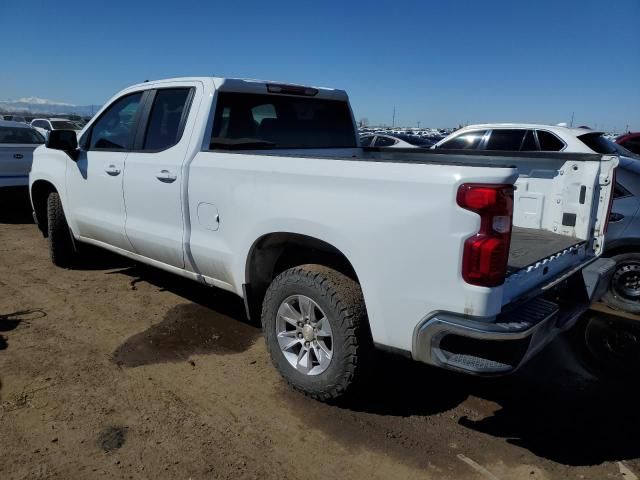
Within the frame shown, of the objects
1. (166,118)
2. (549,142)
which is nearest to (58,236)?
(166,118)

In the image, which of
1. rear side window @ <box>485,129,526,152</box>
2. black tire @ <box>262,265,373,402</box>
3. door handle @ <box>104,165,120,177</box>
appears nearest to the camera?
black tire @ <box>262,265,373,402</box>

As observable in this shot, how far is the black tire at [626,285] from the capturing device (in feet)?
16.6

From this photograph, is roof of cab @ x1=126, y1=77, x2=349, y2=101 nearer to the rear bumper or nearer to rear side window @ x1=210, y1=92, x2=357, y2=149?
rear side window @ x1=210, y1=92, x2=357, y2=149

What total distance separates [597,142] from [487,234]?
22.2 feet

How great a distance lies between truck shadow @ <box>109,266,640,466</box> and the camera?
290cm

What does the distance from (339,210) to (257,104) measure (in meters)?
1.81

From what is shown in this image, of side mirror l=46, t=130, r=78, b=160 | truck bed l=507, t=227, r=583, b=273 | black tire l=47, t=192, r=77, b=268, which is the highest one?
side mirror l=46, t=130, r=78, b=160

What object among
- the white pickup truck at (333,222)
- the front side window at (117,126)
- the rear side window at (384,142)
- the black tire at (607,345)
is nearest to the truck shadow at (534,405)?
the black tire at (607,345)

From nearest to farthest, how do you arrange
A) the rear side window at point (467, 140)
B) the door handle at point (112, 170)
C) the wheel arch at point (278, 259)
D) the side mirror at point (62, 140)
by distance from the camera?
the wheel arch at point (278, 259) < the door handle at point (112, 170) < the side mirror at point (62, 140) < the rear side window at point (467, 140)

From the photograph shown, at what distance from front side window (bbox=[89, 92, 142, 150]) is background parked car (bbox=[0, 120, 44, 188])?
192 inches

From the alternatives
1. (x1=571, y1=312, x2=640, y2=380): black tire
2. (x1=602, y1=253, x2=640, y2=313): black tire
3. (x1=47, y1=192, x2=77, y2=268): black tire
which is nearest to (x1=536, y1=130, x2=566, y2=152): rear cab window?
(x1=602, y1=253, x2=640, y2=313): black tire

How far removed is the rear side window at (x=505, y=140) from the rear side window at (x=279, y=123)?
176 inches

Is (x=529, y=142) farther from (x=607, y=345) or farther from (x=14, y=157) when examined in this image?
(x=14, y=157)

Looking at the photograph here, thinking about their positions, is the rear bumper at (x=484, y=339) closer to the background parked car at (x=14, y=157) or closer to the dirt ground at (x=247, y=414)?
the dirt ground at (x=247, y=414)
